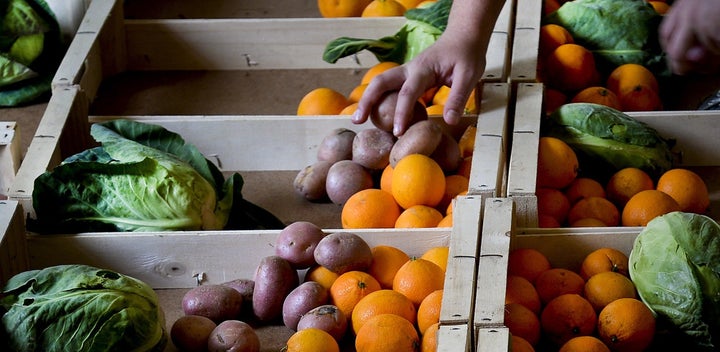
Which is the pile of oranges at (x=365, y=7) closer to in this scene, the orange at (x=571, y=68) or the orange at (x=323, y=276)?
the orange at (x=571, y=68)

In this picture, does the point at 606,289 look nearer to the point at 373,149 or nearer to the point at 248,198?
the point at 373,149

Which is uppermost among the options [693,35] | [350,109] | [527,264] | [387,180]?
[693,35]

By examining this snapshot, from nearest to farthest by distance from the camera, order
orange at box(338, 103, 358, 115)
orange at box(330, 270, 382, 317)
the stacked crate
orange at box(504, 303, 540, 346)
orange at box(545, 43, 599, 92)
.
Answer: orange at box(504, 303, 540, 346) < orange at box(330, 270, 382, 317) < the stacked crate < orange at box(338, 103, 358, 115) < orange at box(545, 43, 599, 92)

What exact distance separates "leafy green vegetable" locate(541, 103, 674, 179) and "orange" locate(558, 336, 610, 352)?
2.11 feet

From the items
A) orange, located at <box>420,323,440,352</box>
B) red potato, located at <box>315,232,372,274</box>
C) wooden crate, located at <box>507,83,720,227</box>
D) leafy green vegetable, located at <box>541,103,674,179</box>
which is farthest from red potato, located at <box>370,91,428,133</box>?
orange, located at <box>420,323,440,352</box>

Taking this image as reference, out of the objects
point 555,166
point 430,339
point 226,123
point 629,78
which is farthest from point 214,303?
point 629,78

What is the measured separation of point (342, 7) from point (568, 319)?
156 cm

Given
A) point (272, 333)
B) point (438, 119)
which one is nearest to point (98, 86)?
point (438, 119)

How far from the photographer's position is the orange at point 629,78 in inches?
100

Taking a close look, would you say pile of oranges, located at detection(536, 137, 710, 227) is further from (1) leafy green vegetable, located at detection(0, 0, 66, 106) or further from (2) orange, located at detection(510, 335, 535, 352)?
(1) leafy green vegetable, located at detection(0, 0, 66, 106)

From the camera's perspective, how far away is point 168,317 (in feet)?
6.55

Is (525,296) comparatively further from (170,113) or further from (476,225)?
(170,113)

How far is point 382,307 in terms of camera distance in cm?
180

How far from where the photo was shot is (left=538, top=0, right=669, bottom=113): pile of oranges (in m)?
2.52
